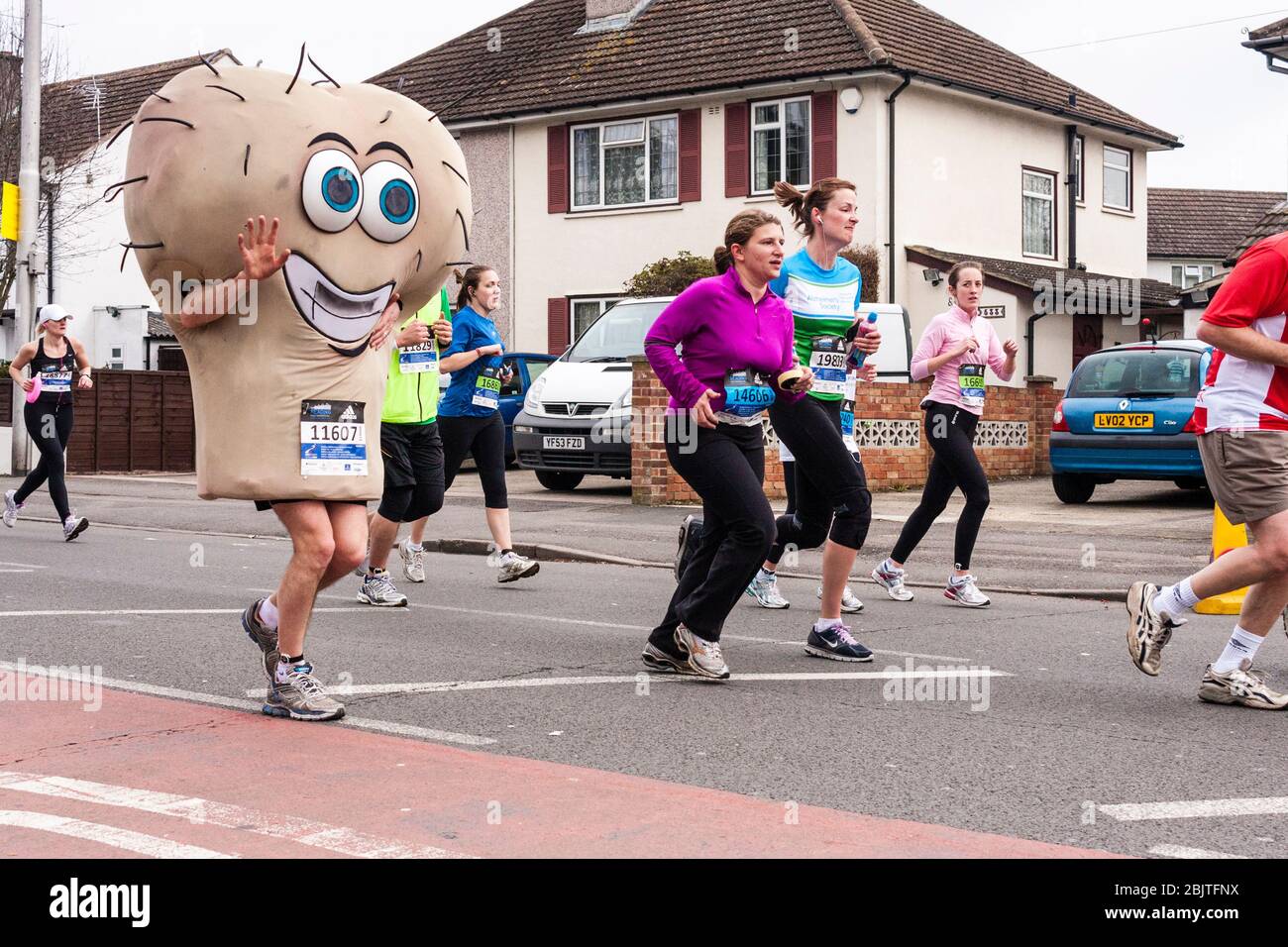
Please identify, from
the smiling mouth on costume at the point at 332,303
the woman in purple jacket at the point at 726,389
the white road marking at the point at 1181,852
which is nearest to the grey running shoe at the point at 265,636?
the smiling mouth on costume at the point at 332,303

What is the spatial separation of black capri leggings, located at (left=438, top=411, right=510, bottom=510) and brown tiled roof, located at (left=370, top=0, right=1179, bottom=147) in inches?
726

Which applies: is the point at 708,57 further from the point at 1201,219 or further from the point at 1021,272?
the point at 1201,219

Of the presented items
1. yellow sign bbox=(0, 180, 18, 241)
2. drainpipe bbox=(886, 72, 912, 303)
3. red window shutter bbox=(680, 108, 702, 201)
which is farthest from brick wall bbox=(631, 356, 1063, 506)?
yellow sign bbox=(0, 180, 18, 241)

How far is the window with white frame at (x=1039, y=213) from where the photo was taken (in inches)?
1233

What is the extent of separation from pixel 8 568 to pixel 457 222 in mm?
6696

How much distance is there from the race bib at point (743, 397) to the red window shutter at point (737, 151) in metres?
22.5

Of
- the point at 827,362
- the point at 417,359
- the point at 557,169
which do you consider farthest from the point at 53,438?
the point at 557,169

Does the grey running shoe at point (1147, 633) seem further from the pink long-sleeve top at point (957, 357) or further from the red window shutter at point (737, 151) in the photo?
the red window shutter at point (737, 151)

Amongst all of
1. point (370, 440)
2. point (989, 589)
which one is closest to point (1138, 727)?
point (370, 440)

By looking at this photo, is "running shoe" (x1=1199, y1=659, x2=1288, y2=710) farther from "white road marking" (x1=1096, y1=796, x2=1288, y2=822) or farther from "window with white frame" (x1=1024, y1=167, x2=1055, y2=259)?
"window with white frame" (x1=1024, y1=167, x2=1055, y2=259)

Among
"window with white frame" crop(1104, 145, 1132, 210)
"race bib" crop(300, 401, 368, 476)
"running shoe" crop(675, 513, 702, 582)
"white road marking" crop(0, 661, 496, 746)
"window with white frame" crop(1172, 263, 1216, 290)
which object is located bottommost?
"white road marking" crop(0, 661, 496, 746)

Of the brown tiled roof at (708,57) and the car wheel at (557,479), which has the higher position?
the brown tiled roof at (708,57)

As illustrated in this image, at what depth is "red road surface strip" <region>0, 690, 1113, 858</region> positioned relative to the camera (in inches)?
169
